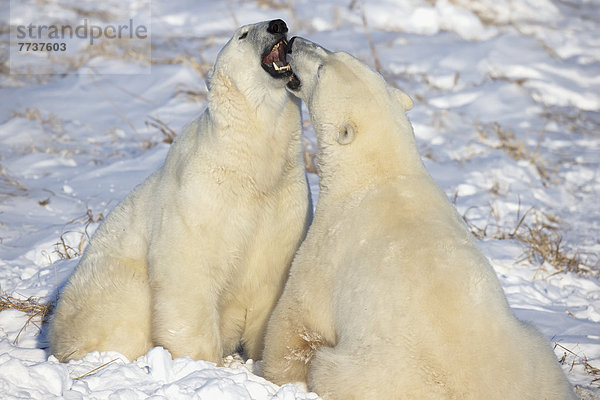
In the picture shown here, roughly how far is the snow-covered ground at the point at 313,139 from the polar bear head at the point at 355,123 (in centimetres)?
104

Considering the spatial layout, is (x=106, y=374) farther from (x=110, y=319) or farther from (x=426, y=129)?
(x=426, y=129)

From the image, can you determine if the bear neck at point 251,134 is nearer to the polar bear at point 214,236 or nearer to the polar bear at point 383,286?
the polar bear at point 214,236

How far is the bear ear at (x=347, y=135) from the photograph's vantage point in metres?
3.32

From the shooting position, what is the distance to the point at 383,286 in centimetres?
295

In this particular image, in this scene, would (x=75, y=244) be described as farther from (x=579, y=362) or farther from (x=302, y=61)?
(x=579, y=362)

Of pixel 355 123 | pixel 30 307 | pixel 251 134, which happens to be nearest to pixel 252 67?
pixel 251 134

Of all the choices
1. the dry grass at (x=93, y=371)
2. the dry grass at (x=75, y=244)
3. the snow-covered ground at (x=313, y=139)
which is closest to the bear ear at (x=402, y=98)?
the snow-covered ground at (x=313, y=139)

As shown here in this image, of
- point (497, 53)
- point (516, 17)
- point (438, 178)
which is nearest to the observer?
point (438, 178)

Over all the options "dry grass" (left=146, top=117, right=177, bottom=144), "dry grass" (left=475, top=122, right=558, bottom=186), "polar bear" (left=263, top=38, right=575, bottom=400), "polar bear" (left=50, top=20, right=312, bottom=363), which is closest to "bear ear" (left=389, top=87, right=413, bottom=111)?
"polar bear" (left=263, top=38, right=575, bottom=400)

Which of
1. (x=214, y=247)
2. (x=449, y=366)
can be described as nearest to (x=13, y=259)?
(x=214, y=247)

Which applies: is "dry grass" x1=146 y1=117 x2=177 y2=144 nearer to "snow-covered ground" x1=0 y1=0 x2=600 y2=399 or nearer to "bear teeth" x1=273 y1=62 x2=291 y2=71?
"snow-covered ground" x1=0 y1=0 x2=600 y2=399

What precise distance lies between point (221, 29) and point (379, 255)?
8775 mm

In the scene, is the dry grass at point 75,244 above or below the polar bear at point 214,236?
below

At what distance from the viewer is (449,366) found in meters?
2.71
